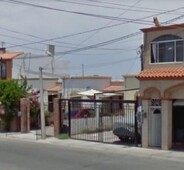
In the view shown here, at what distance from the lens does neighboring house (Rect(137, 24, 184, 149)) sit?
22.5 m

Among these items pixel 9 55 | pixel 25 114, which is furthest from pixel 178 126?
pixel 9 55

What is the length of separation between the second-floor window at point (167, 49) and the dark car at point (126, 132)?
11.7 feet

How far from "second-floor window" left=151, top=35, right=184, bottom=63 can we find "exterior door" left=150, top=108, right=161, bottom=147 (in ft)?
8.19

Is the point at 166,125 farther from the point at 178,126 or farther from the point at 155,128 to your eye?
the point at 178,126

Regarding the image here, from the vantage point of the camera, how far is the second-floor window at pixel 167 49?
22.7 metres

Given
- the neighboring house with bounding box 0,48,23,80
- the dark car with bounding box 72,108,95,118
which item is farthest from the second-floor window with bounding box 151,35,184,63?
the neighboring house with bounding box 0,48,23,80

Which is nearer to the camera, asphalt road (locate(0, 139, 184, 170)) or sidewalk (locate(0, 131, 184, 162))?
asphalt road (locate(0, 139, 184, 170))

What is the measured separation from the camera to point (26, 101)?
32.0 m

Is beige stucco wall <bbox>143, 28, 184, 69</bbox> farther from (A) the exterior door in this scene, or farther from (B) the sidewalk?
(B) the sidewalk

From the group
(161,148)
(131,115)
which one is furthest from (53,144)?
(161,148)

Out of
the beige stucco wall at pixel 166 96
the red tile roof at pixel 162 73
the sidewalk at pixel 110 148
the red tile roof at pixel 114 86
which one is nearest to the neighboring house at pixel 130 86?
the red tile roof at pixel 114 86

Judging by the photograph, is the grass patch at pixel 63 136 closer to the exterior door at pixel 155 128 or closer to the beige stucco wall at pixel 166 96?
the beige stucco wall at pixel 166 96

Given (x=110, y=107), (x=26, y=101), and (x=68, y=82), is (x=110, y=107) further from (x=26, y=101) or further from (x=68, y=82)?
(x=68, y=82)

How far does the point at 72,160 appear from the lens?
1834 cm
